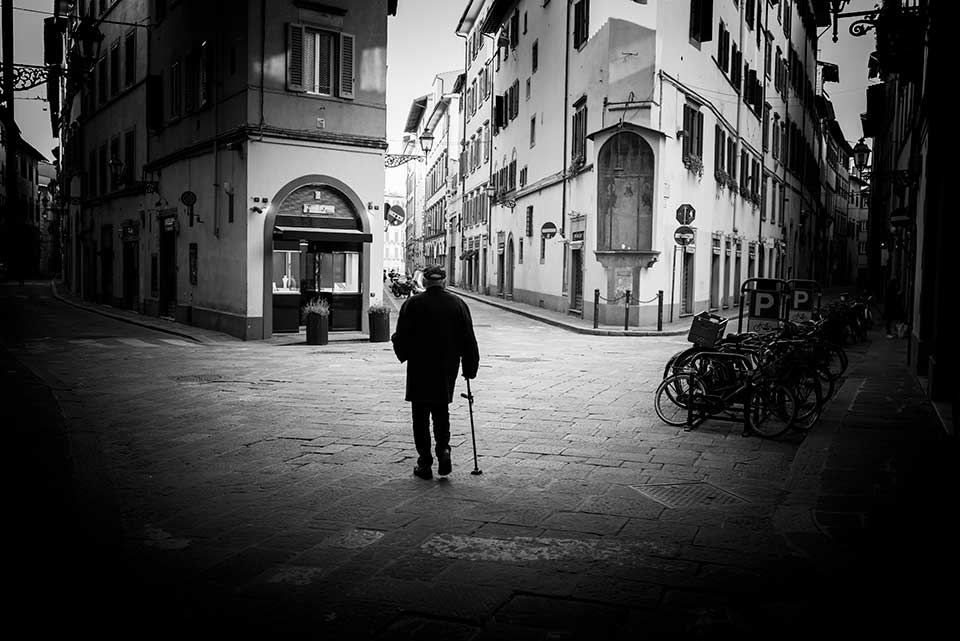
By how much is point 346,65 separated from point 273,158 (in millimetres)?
3016

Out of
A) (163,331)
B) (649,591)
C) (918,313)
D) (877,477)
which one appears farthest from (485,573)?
(163,331)

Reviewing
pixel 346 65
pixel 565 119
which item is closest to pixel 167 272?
pixel 346 65

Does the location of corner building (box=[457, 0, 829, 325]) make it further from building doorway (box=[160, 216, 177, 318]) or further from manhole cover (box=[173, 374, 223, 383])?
manhole cover (box=[173, 374, 223, 383])

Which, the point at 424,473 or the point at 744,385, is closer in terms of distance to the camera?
the point at 424,473

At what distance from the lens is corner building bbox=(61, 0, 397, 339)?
1967cm

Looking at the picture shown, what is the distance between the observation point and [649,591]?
4.47 m

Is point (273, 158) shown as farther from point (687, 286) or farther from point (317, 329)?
point (687, 286)

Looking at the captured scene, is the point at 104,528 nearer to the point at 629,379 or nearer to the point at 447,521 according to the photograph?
the point at 447,521

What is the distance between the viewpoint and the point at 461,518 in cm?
580

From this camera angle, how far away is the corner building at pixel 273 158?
1967cm

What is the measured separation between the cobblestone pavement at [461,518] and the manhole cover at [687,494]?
29 mm

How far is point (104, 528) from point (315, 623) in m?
2.21

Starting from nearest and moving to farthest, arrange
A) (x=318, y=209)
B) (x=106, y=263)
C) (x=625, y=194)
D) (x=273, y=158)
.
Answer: (x=273, y=158) < (x=318, y=209) < (x=625, y=194) < (x=106, y=263)

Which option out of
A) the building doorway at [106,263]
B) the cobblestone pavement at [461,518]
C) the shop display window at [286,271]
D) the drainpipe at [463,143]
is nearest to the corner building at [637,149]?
the drainpipe at [463,143]
